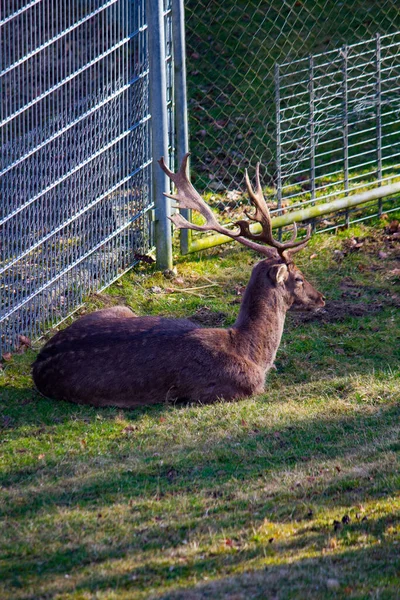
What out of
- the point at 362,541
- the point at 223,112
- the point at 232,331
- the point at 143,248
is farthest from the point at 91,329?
the point at 223,112

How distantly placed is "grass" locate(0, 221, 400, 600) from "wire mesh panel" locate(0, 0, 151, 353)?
0.48 meters

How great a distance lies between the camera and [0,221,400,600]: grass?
4605mm

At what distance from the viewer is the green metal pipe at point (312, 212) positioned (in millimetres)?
9742

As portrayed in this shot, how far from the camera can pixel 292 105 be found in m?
12.6

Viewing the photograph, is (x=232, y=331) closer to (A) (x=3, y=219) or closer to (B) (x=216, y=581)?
(A) (x=3, y=219)

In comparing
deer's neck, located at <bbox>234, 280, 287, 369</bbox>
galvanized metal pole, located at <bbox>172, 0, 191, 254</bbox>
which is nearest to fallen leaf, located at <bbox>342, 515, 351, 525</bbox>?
deer's neck, located at <bbox>234, 280, 287, 369</bbox>

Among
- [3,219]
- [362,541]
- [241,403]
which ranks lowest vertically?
[241,403]

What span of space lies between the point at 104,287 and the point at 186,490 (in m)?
3.70

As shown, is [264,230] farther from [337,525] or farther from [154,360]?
[337,525]

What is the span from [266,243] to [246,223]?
0.87ft

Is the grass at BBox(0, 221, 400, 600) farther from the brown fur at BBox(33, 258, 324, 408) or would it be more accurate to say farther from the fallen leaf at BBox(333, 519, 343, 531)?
the brown fur at BBox(33, 258, 324, 408)

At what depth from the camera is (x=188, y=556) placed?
4789 mm

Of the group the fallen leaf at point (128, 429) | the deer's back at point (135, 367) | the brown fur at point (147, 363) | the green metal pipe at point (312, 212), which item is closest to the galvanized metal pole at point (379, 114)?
the green metal pipe at point (312, 212)

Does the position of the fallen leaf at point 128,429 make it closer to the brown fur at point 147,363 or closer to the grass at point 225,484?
A: the grass at point 225,484
